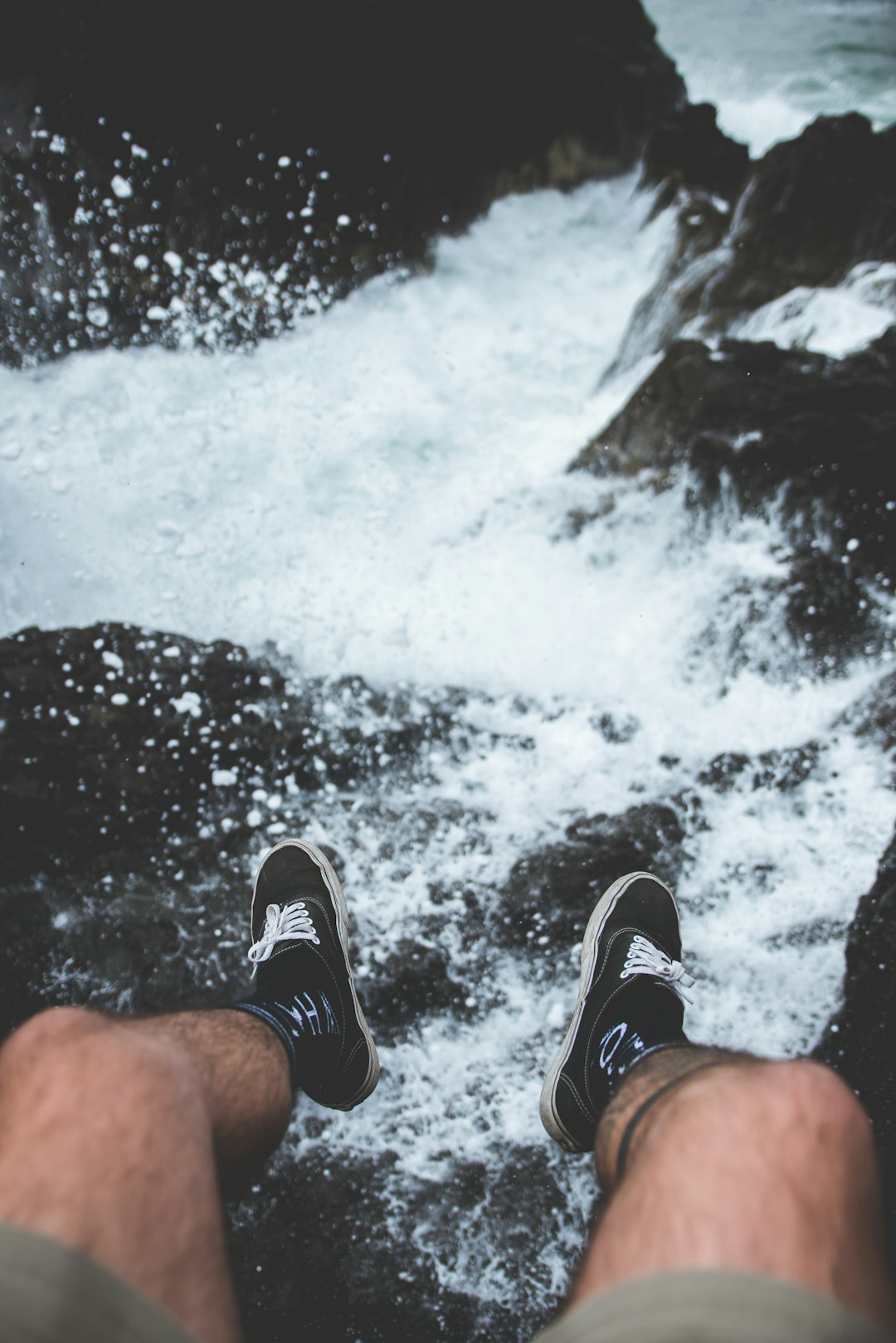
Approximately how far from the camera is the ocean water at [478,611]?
72.7 inches

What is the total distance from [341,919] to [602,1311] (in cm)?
124

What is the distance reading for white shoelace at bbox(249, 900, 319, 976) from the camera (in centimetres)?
177

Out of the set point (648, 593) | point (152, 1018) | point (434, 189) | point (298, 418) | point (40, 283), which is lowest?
point (152, 1018)

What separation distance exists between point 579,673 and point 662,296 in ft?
11.8

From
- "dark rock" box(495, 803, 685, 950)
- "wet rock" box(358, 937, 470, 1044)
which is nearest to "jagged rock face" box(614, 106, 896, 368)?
"dark rock" box(495, 803, 685, 950)

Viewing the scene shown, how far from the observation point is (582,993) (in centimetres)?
175

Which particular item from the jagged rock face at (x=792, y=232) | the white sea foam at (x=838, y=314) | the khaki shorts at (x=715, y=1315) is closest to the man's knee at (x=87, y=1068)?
the khaki shorts at (x=715, y=1315)

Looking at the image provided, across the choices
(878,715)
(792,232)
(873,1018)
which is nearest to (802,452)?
(878,715)

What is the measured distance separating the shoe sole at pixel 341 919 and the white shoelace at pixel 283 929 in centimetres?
8

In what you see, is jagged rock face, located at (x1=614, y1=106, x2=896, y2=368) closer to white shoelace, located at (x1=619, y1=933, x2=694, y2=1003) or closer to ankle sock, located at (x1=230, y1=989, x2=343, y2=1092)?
white shoelace, located at (x1=619, y1=933, x2=694, y2=1003)

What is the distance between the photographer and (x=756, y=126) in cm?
918

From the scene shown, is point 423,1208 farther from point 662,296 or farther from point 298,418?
point 662,296

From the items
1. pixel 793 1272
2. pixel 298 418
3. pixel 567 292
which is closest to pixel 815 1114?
pixel 793 1272

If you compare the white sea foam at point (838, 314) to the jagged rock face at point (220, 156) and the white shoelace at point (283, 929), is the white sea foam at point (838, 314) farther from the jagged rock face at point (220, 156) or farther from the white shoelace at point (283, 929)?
the white shoelace at point (283, 929)
